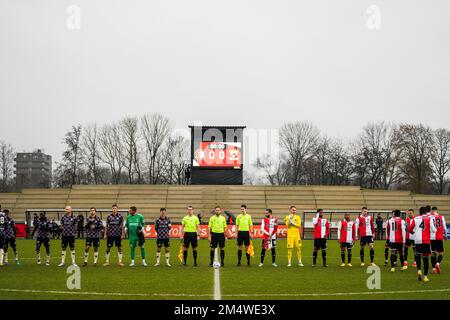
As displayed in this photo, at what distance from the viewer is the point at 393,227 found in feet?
76.5

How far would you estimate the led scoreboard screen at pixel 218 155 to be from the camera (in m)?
57.0

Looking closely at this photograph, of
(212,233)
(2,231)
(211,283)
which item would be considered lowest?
(211,283)

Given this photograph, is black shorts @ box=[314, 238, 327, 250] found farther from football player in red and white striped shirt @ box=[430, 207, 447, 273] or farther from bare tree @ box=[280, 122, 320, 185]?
bare tree @ box=[280, 122, 320, 185]

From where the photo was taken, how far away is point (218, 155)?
57344mm

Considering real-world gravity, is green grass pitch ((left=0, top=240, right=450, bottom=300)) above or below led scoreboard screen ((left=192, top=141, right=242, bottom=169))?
below

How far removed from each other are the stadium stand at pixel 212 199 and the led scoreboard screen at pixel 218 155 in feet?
24.4

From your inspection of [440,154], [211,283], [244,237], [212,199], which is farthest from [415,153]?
[211,283]

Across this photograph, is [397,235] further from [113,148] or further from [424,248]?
[113,148]

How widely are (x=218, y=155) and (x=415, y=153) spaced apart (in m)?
39.6

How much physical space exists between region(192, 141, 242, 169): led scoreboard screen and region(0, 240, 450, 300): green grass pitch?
33.3 m

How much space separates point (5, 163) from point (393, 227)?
90.8 m

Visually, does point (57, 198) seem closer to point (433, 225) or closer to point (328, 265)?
point (328, 265)

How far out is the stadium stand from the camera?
6406cm

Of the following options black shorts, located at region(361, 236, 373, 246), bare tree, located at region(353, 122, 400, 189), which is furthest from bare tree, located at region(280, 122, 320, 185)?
black shorts, located at region(361, 236, 373, 246)
